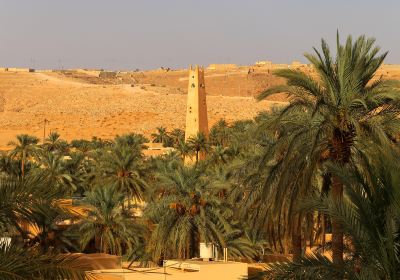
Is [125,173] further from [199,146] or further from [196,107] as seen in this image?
[196,107]

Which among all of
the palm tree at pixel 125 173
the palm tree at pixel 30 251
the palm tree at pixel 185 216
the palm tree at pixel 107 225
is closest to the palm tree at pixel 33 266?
the palm tree at pixel 30 251

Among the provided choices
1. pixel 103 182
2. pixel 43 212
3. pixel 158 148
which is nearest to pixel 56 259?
pixel 43 212

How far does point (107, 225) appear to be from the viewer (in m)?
28.3

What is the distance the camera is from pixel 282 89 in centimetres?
1309

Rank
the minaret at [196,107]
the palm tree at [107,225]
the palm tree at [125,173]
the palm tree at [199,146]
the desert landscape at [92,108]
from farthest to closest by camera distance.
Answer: the desert landscape at [92,108] → the minaret at [196,107] → the palm tree at [199,146] → the palm tree at [125,173] → the palm tree at [107,225]

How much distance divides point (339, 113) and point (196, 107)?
49566 mm

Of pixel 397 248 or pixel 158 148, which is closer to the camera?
pixel 397 248

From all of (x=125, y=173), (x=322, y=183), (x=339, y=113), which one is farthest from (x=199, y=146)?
(x=339, y=113)

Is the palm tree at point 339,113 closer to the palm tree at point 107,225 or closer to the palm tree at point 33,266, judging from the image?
the palm tree at point 33,266

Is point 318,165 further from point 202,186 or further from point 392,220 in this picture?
point 202,186

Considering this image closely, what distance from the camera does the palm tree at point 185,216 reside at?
2522 centimetres

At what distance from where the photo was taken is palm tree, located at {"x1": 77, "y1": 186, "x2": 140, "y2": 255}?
92.1 ft

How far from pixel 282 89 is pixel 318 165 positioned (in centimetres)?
121

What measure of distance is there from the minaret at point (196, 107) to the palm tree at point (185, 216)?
1369 inches
